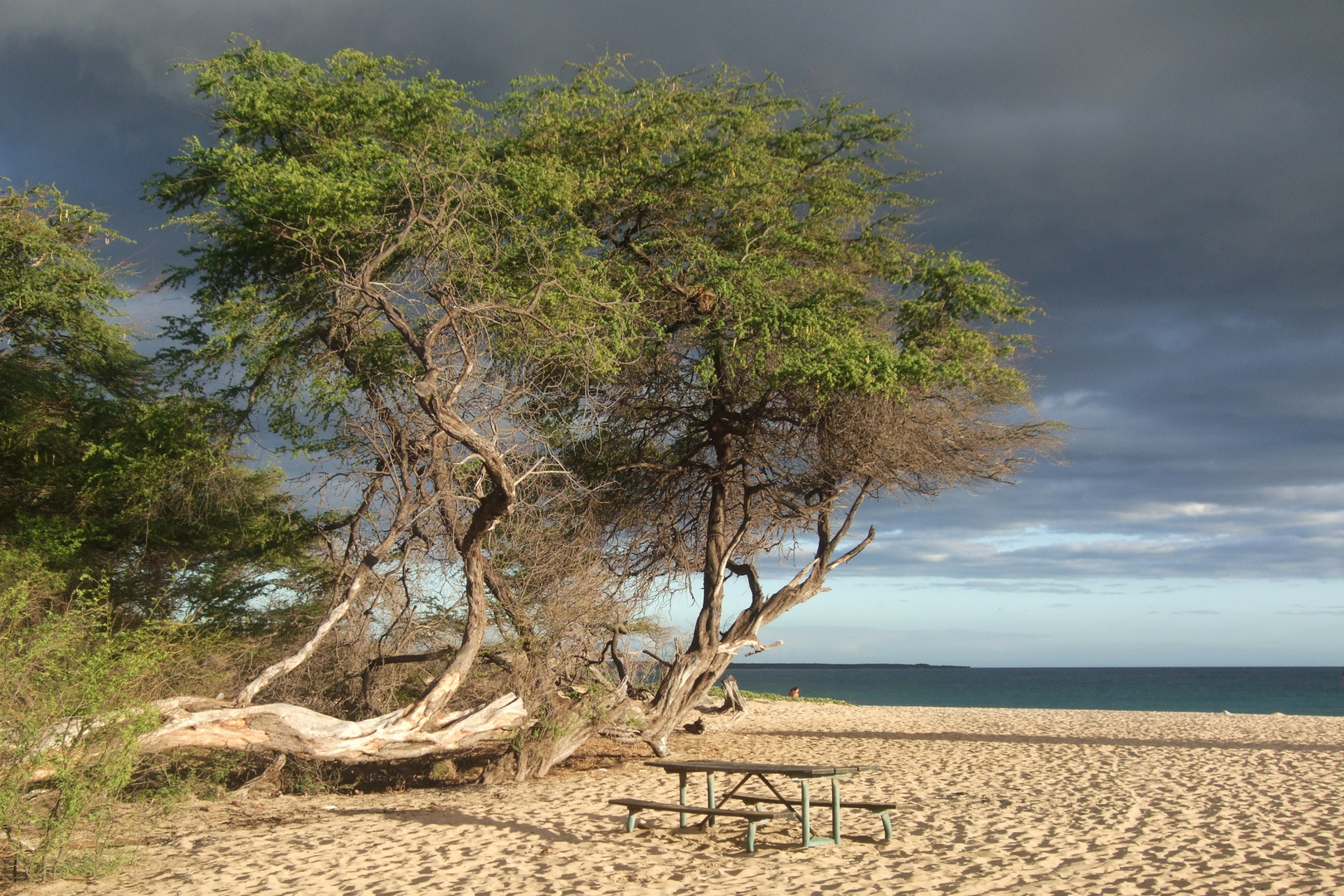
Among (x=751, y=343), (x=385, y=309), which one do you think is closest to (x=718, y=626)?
(x=751, y=343)

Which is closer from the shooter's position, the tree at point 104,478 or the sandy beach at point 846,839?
the sandy beach at point 846,839

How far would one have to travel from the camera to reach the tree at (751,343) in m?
13.6

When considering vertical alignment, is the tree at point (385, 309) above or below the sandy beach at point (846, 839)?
above

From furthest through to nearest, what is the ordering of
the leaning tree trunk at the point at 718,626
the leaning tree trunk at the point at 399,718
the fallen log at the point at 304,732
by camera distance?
the leaning tree trunk at the point at 718,626 → the leaning tree trunk at the point at 399,718 → the fallen log at the point at 304,732

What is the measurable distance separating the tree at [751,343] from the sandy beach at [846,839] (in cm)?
387

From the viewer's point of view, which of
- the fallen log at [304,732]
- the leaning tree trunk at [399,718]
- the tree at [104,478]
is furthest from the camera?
the tree at [104,478]

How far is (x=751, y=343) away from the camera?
13.3 meters

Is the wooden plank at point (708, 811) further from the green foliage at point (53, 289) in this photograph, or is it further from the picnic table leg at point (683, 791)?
the green foliage at point (53, 289)

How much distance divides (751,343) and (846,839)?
700 cm

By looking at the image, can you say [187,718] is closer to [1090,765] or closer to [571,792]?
[571,792]

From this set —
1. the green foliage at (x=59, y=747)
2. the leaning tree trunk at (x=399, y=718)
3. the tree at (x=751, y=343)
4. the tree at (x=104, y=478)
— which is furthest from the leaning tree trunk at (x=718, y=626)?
the green foliage at (x=59, y=747)

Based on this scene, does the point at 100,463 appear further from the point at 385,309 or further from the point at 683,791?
the point at 683,791

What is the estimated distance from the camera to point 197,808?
35.0 feet

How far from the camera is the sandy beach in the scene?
6.95 m
